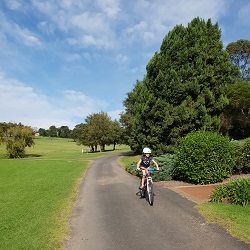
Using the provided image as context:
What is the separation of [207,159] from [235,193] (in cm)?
437

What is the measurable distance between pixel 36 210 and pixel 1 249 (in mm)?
3492

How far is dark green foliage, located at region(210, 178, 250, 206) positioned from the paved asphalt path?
1079 mm

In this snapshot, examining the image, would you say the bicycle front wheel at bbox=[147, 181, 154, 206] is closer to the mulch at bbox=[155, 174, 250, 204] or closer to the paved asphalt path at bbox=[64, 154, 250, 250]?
the paved asphalt path at bbox=[64, 154, 250, 250]

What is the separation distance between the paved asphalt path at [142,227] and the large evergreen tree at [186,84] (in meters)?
11.0

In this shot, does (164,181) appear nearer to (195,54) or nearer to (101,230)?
(101,230)

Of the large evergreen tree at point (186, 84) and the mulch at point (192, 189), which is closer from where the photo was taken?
the mulch at point (192, 189)

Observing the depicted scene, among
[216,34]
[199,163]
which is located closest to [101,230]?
[199,163]

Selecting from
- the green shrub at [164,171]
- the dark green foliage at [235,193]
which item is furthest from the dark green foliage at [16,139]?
the dark green foliage at [235,193]

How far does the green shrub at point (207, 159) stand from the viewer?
521 inches

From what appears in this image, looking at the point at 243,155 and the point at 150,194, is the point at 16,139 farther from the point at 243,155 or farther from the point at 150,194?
the point at 150,194

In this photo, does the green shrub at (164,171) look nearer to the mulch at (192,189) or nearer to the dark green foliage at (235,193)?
the mulch at (192,189)

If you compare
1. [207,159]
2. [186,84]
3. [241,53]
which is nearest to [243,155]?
[207,159]

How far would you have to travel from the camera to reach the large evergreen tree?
2080cm

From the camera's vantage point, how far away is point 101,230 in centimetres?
721
